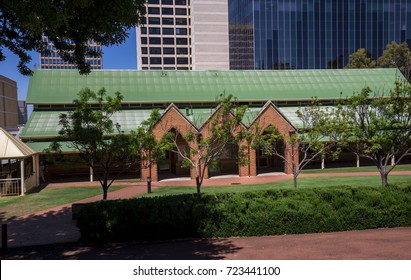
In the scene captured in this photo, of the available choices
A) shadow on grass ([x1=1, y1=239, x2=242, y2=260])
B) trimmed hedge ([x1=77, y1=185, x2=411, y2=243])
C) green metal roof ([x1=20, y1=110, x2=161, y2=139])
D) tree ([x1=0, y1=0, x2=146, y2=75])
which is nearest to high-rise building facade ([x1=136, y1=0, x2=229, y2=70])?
green metal roof ([x1=20, y1=110, x2=161, y2=139])

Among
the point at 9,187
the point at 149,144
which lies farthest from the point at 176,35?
the point at 149,144

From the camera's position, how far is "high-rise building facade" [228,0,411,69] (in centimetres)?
7806

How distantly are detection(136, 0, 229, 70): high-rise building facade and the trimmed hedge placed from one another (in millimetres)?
81254

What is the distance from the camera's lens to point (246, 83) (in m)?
38.1

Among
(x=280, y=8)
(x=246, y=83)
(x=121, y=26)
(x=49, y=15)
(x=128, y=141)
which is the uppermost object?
(x=280, y=8)

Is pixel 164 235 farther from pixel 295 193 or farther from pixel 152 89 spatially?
pixel 152 89

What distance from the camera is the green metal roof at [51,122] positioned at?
29203 millimetres

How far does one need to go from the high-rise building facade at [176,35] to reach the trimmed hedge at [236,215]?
267 feet

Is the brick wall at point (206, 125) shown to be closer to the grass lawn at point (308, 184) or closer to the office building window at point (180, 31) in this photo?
the grass lawn at point (308, 184)

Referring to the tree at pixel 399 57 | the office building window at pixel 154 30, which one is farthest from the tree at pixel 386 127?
the office building window at pixel 154 30

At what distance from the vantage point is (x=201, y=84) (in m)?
37.2

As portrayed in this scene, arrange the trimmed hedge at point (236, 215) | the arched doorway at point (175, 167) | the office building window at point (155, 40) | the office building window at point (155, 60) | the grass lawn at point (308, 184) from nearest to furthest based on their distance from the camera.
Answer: the trimmed hedge at point (236, 215), the grass lawn at point (308, 184), the arched doorway at point (175, 167), the office building window at point (155, 40), the office building window at point (155, 60)

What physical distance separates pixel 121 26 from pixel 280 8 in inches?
2991

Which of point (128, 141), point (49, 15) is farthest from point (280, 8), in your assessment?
point (49, 15)
